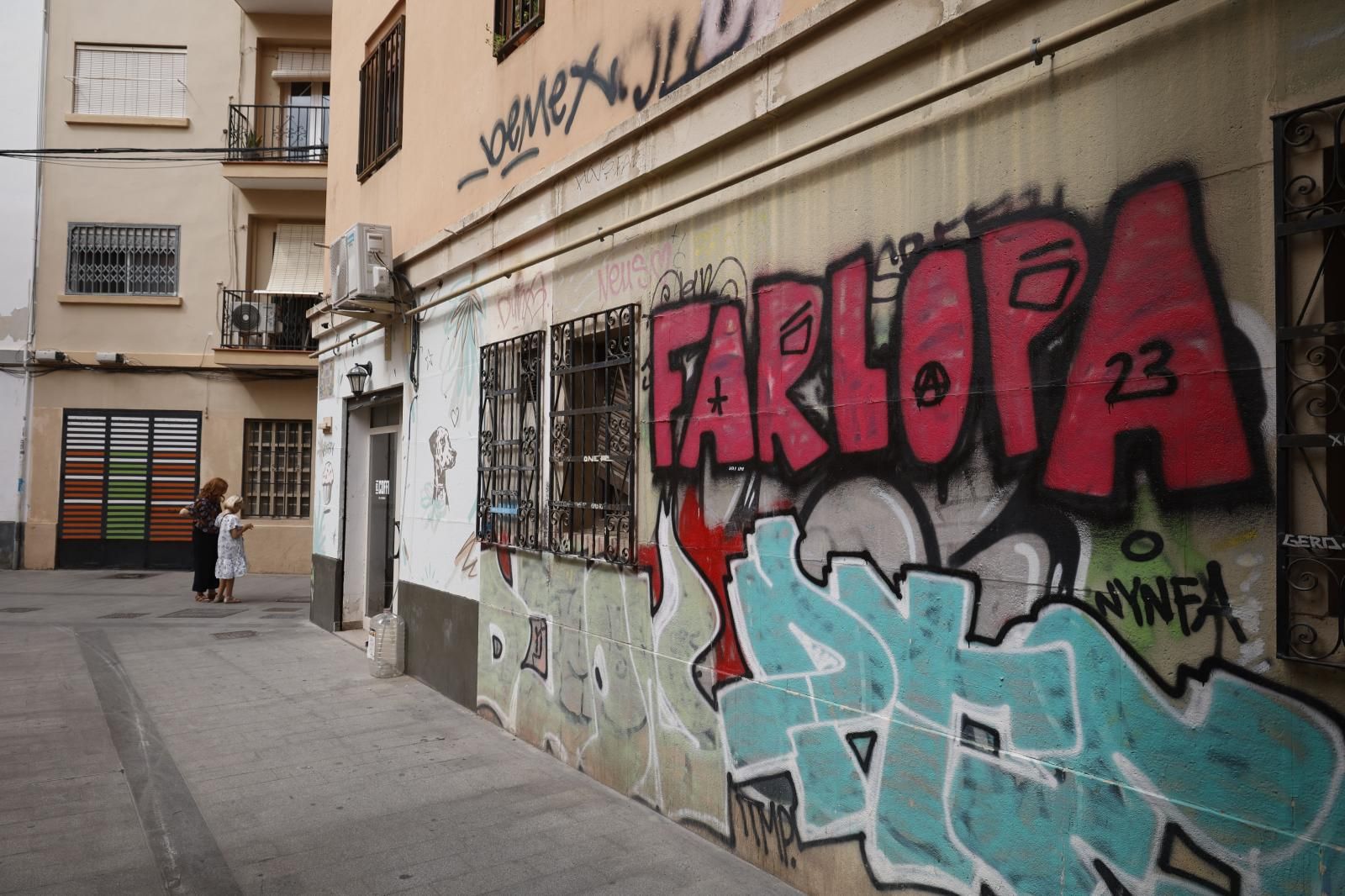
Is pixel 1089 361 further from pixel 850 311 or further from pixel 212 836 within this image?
pixel 212 836

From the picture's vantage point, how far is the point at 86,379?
57.1 feet

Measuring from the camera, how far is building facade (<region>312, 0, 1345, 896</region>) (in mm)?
2504

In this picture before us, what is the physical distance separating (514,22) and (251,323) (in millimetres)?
11964

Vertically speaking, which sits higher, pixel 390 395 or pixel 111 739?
pixel 390 395

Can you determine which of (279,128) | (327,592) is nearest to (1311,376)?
(327,592)

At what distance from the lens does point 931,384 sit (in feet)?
11.4

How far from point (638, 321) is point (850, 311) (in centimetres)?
164

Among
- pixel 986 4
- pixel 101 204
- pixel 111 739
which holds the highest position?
pixel 101 204

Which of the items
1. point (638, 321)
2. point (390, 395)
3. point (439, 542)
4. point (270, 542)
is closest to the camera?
point (638, 321)

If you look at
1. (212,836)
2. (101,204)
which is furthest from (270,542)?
(212,836)

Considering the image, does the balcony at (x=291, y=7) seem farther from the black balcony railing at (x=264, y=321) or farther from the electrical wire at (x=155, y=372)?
the electrical wire at (x=155, y=372)

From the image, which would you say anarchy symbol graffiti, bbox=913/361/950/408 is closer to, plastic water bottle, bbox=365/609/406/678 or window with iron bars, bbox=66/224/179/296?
plastic water bottle, bbox=365/609/406/678

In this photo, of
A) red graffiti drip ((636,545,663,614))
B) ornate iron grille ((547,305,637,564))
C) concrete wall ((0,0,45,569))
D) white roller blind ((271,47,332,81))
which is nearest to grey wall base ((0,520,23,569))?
concrete wall ((0,0,45,569))

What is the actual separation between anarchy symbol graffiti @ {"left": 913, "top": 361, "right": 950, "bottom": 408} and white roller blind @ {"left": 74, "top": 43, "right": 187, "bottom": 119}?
1805cm
